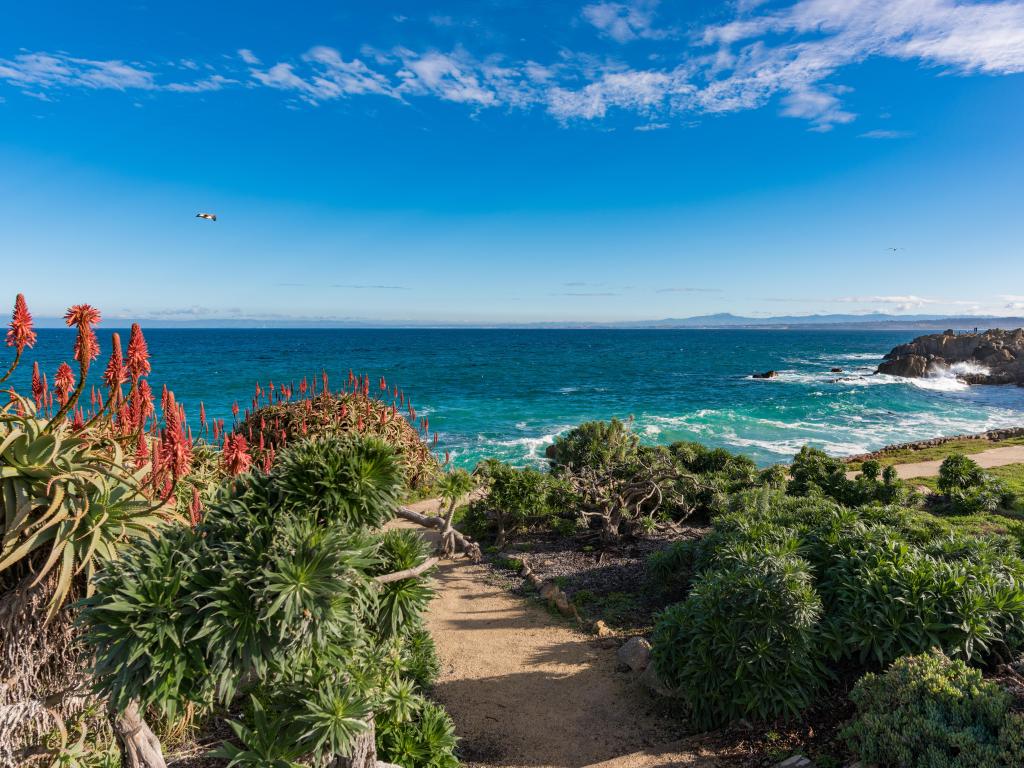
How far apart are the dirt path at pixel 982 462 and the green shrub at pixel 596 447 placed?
8.35 metres

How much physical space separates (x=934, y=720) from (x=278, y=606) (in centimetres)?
555

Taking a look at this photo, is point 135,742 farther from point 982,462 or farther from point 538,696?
point 982,462

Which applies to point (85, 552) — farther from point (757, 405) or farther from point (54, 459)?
point (757, 405)

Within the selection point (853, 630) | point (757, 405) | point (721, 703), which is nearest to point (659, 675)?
point (721, 703)

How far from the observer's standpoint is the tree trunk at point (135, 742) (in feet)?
13.2

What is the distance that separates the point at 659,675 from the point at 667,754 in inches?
34.4

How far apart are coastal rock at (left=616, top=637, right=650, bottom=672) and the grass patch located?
16.4 metres

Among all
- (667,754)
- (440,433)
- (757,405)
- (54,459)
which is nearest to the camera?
(54,459)

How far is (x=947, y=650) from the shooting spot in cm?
579

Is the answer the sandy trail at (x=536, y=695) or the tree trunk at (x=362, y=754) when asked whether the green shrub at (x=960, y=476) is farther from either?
the tree trunk at (x=362, y=754)

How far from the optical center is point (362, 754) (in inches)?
173

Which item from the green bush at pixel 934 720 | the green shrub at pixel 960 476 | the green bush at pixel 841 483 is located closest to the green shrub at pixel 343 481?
the green bush at pixel 934 720

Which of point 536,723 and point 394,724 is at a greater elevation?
point 394,724

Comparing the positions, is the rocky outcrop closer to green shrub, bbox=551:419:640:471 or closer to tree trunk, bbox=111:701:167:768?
green shrub, bbox=551:419:640:471
